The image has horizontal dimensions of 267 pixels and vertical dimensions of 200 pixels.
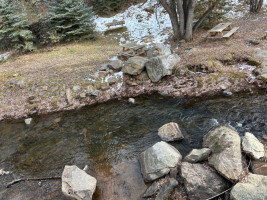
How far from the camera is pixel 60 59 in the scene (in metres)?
13.2

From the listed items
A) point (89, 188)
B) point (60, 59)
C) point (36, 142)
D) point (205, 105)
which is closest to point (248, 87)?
point (205, 105)

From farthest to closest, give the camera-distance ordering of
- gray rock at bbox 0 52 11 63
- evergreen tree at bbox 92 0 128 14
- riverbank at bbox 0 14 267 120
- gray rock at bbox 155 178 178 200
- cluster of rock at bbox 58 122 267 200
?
evergreen tree at bbox 92 0 128 14 → gray rock at bbox 0 52 11 63 → riverbank at bbox 0 14 267 120 → gray rock at bbox 155 178 178 200 → cluster of rock at bbox 58 122 267 200

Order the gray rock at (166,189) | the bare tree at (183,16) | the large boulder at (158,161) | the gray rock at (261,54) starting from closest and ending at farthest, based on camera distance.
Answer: the gray rock at (166,189) < the large boulder at (158,161) < the gray rock at (261,54) < the bare tree at (183,16)

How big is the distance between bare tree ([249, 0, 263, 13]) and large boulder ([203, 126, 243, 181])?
1314 cm

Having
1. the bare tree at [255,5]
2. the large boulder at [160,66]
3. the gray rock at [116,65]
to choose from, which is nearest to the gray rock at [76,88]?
the gray rock at [116,65]

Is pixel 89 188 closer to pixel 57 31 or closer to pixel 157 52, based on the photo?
pixel 157 52

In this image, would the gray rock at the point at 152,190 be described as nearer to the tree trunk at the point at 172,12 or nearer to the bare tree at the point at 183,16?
the bare tree at the point at 183,16

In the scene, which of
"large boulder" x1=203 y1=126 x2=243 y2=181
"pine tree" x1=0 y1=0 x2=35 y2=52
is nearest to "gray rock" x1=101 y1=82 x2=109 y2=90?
"large boulder" x1=203 y1=126 x2=243 y2=181

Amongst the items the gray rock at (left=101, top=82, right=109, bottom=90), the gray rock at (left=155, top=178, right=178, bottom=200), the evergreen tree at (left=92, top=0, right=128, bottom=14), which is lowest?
the gray rock at (left=155, top=178, right=178, bottom=200)

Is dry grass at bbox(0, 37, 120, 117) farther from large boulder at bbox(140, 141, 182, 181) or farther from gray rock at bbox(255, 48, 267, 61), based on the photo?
gray rock at bbox(255, 48, 267, 61)

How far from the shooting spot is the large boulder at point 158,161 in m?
5.13

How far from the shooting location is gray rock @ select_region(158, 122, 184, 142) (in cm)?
631

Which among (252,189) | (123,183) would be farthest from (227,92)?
(123,183)

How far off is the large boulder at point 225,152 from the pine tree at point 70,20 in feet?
44.5
